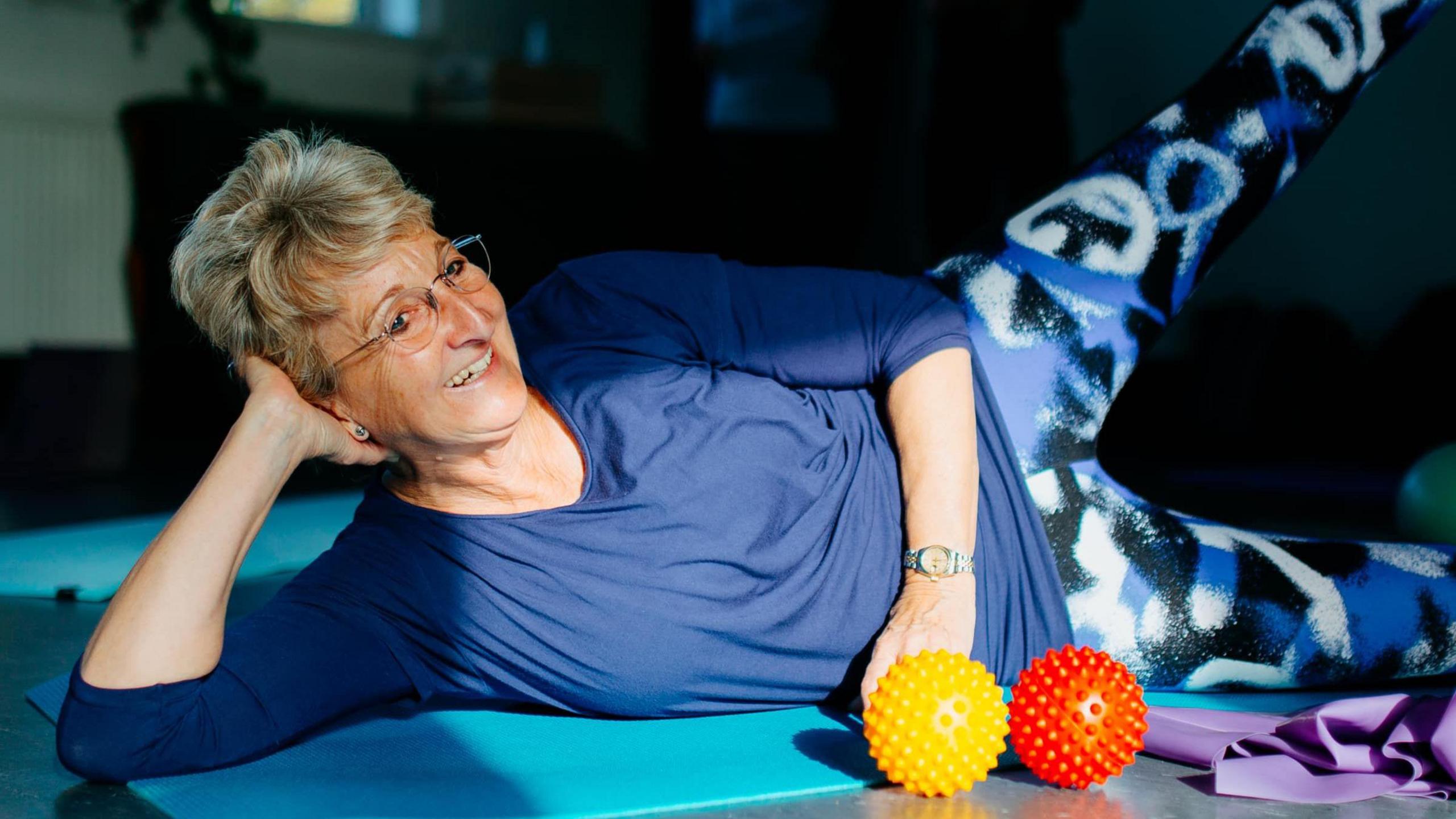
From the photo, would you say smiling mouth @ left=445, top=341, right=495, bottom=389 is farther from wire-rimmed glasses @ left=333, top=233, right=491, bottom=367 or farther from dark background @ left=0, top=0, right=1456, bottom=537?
dark background @ left=0, top=0, right=1456, bottom=537

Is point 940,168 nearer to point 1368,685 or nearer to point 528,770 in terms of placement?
point 1368,685

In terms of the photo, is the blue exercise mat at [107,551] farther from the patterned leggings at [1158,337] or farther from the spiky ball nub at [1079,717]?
the spiky ball nub at [1079,717]

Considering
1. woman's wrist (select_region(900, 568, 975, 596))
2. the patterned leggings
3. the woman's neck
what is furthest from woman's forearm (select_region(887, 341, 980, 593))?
the woman's neck

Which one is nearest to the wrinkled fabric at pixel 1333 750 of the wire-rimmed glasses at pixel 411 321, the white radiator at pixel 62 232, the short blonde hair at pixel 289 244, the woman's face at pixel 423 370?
the woman's face at pixel 423 370

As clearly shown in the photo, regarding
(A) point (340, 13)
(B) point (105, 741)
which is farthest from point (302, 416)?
(A) point (340, 13)

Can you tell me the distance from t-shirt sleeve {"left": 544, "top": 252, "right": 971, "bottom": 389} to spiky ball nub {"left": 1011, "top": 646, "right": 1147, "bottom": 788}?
553 millimetres

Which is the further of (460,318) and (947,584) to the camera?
(947,584)

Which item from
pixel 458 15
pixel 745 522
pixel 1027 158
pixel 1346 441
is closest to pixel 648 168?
pixel 458 15

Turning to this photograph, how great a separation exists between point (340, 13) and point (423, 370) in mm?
4454

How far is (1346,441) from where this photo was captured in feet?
18.2

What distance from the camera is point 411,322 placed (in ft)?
5.22

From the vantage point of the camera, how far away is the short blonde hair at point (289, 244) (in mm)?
1580

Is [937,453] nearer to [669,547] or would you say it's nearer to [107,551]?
[669,547]

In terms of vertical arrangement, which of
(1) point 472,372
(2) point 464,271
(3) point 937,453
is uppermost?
(2) point 464,271
